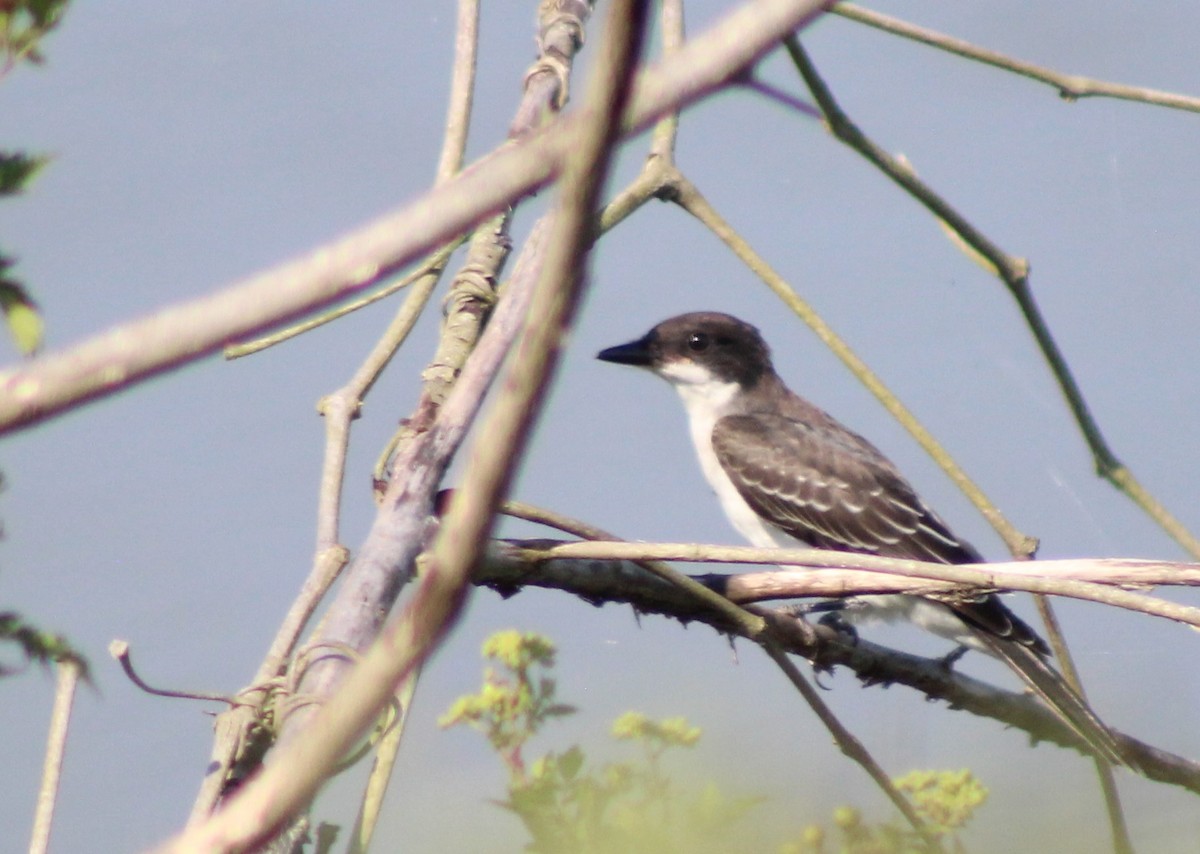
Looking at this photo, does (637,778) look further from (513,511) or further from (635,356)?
(635,356)

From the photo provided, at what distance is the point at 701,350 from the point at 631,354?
48cm

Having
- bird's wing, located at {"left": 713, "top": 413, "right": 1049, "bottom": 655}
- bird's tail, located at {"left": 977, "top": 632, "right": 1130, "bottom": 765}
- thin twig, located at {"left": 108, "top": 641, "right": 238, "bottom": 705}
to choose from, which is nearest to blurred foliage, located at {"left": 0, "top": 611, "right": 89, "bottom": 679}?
thin twig, located at {"left": 108, "top": 641, "right": 238, "bottom": 705}

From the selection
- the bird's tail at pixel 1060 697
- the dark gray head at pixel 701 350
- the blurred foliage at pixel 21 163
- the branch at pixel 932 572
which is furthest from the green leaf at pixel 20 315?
the dark gray head at pixel 701 350

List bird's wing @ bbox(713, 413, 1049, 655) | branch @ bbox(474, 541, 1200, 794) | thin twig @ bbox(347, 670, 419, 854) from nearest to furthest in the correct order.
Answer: thin twig @ bbox(347, 670, 419, 854)
branch @ bbox(474, 541, 1200, 794)
bird's wing @ bbox(713, 413, 1049, 655)

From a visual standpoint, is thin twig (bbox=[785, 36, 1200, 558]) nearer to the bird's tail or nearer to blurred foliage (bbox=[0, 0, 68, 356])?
the bird's tail

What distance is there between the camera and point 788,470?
22.4ft

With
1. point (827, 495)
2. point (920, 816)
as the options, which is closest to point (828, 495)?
point (827, 495)

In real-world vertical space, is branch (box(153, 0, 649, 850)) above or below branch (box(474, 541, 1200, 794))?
below

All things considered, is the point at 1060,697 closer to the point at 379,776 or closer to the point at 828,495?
the point at 828,495

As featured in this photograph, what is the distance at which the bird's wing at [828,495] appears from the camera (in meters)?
6.68

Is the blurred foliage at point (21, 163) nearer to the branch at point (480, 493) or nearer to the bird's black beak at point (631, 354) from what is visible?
the branch at point (480, 493)

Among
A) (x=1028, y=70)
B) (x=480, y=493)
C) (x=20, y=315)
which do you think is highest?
(x=1028, y=70)

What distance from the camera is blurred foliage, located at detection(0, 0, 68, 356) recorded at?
1381 mm

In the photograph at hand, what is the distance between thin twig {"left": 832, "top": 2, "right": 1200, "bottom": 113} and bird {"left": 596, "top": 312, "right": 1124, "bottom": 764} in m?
2.30
